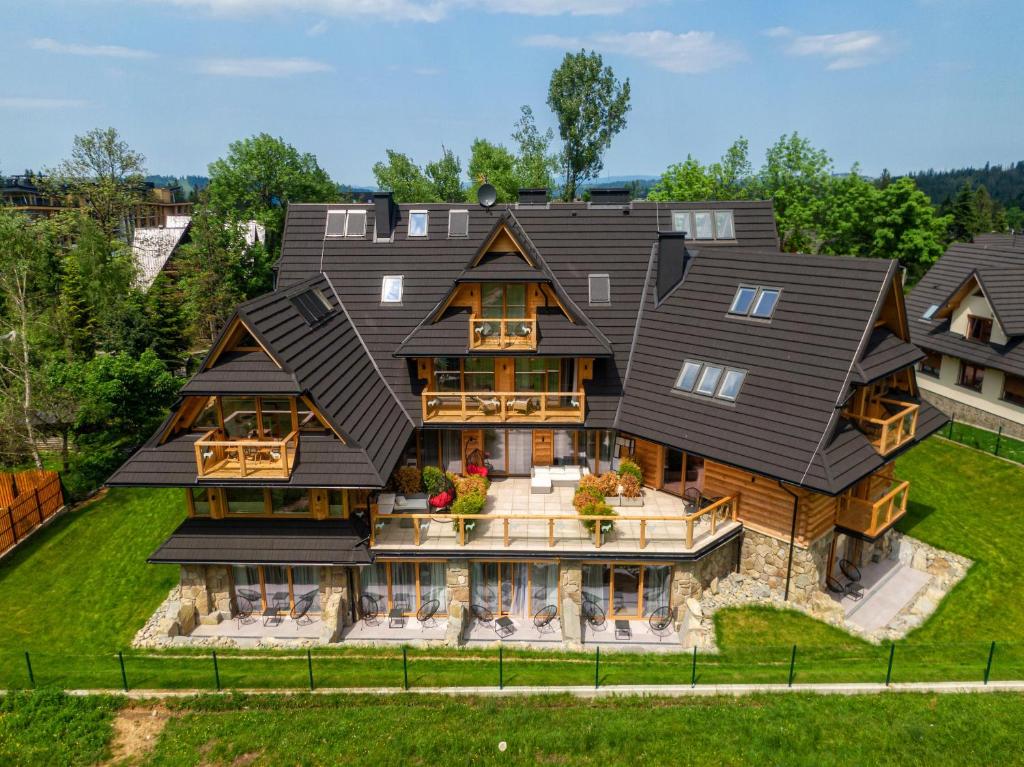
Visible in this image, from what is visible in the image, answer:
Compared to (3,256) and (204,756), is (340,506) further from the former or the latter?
(3,256)

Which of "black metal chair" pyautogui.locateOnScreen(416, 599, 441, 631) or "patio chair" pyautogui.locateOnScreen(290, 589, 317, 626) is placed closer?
"patio chair" pyautogui.locateOnScreen(290, 589, 317, 626)

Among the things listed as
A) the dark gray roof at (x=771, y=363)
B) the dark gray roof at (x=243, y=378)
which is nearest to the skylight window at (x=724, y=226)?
the dark gray roof at (x=771, y=363)

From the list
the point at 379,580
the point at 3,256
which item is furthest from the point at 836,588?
the point at 3,256

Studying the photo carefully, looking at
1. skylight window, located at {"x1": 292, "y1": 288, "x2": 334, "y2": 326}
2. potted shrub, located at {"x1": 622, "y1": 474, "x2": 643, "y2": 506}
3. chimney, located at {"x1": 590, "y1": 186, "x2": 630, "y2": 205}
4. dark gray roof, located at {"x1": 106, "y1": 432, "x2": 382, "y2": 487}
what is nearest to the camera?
dark gray roof, located at {"x1": 106, "y1": 432, "x2": 382, "y2": 487}

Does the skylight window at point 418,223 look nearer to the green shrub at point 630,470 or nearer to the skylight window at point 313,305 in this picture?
the skylight window at point 313,305

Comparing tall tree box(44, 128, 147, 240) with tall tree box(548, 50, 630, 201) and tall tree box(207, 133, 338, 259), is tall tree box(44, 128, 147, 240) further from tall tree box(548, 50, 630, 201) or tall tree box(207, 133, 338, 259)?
tall tree box(548, 50, 630, 201)

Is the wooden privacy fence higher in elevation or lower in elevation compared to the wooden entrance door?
lower

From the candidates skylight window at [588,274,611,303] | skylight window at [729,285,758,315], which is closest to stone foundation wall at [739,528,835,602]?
skylight window at [729,285,758,315]
